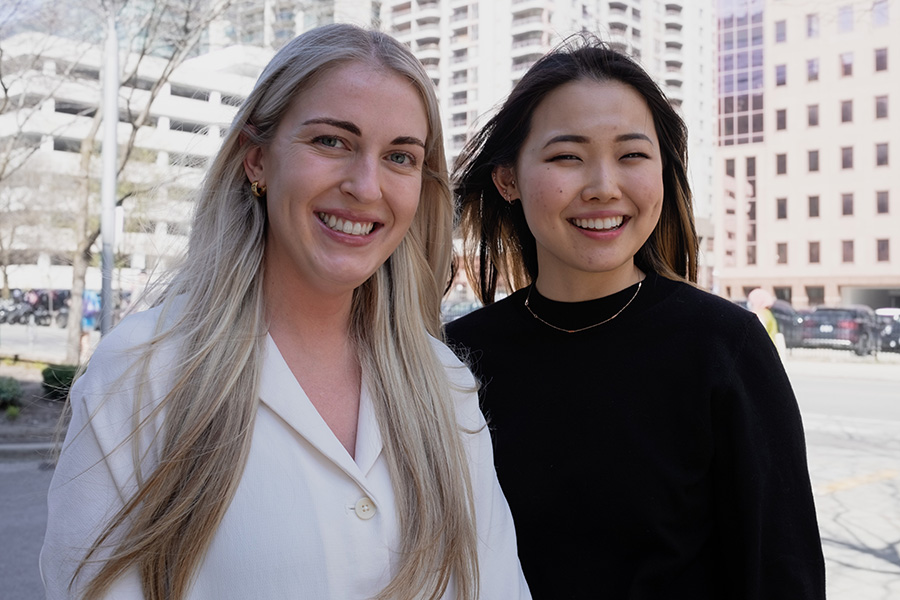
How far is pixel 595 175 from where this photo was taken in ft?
7.14

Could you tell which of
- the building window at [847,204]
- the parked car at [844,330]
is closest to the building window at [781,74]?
the building window at [847,204]

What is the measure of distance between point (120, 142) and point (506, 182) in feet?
79.4

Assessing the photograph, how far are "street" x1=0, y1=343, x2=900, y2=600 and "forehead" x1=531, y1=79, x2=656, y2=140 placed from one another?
2.05 m

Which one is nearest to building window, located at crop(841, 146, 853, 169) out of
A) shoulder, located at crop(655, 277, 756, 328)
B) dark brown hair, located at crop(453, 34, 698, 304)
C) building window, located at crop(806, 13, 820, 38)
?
building window, located at crop(806, 13, 820, 38)

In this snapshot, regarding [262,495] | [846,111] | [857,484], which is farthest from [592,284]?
[846,111]

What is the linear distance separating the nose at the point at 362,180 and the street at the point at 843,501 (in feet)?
5.61

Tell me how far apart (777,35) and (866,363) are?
3631 centimetres

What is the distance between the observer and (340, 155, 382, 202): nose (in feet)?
5.70

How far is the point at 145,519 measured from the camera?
5.01 ft

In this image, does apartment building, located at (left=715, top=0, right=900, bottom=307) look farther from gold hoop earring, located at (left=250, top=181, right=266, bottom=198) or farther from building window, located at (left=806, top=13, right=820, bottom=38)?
gold hoop earring, located at (left=250, top=181, right=266, bottom=198)

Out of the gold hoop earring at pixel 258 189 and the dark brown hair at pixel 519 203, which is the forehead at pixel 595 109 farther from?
the gold hoop earring at pixel 258 189

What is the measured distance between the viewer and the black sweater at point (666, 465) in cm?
191

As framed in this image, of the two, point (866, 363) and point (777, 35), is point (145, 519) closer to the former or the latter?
point (866, 363)

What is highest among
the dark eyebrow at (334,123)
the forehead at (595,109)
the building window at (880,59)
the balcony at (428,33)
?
the balcony at (428,33)
